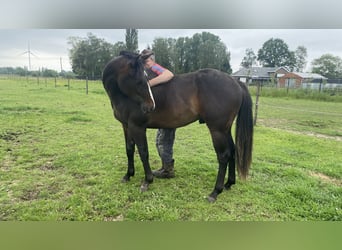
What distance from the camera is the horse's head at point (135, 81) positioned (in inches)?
74.8

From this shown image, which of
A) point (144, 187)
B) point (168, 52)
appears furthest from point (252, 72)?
point (144, 187)

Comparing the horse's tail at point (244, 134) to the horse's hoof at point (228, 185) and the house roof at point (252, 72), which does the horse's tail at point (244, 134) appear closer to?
the horse's hoof at point (228, 185)

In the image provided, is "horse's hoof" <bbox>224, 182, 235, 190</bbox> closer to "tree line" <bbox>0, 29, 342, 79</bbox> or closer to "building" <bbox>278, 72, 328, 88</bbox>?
"tree line" <bbox>0, 29, 342, 79</bbox>

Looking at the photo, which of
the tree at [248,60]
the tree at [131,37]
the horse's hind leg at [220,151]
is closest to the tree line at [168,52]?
the tree at [131,37]

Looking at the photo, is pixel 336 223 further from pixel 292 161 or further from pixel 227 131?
pixel 292 161

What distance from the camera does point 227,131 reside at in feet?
6.97

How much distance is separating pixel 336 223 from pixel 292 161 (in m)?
1.42

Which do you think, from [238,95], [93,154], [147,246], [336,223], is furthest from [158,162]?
[336,223]

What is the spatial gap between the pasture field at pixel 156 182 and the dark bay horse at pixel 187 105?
0.23 meters

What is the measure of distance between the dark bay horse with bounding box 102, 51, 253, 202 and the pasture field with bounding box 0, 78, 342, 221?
232 millimetres

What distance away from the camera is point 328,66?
1144 inches

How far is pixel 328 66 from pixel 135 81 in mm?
34811

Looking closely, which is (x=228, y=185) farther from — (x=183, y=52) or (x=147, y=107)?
(x=183, y=52)

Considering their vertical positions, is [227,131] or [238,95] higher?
[238,95]
